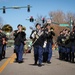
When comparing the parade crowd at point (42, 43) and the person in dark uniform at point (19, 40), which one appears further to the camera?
the person in dark uniform at point (19, 40)

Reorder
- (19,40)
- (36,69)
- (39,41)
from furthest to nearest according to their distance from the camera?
(19,40), (39,41), (36,69)

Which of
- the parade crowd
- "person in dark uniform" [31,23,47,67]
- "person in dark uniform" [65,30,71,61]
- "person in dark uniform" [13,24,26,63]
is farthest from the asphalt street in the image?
"person in dark uniform" [65,30,71,61]

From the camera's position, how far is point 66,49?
1906 centimetres

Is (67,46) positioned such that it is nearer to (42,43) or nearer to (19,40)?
(19,40)

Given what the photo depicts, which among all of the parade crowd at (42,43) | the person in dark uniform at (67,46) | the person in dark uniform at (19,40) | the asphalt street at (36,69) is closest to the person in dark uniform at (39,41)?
the parade crowd at (42,43)

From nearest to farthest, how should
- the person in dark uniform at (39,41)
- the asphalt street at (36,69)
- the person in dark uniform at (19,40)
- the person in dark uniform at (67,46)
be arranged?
the asphalt street at (36,69), the person in dark uniform at (39,41), the person in dark uniform at (19,40), the person in dark uniform at (67,46)

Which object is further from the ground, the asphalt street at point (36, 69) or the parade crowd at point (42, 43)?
the parade crowd at point (42, 43)

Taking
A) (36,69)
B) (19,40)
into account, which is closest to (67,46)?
(19,40)

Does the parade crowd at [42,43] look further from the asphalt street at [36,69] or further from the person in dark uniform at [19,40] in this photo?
the asphalt street at [36,69]

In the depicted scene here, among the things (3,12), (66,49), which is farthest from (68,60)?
(3,12)

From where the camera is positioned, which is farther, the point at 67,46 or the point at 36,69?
the point at 67,46

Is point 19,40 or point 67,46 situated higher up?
point 19,40

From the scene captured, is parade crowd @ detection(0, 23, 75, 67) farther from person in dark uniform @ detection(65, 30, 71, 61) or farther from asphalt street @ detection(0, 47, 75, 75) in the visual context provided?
asphalt street @ detection(0, 47, 75, 75)

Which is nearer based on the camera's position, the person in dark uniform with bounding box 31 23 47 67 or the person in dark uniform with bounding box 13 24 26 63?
the person in dark uniform with bounding box 31 23 47 67
